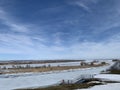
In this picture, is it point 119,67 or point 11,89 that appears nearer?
point 11,89

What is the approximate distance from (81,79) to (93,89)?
1136cm

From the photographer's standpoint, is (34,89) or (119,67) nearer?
(34,89)

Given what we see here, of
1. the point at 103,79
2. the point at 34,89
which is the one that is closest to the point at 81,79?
the point at 103,79

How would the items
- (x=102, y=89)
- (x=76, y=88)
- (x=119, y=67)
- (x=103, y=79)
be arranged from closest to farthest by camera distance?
(x=102, y=89)
(x=76, y=88)
(x=103, y=79)
(x=119, y=67)

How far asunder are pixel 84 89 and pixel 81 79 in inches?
440

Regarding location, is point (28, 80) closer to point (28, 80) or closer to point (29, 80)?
point (28, 80)

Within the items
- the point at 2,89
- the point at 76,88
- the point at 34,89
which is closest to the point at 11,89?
the point at 2,89

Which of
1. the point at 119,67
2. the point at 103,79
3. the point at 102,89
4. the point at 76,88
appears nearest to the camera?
the point at 102,89

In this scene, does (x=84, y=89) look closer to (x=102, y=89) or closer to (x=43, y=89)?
(x=102, y=89)

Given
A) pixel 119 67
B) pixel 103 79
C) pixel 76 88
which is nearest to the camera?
pixel 76 88

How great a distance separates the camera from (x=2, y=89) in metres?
31.3

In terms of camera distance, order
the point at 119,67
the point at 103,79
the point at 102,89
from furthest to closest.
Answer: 1. the point at 119,67
2. the point at 103,79
3. the point at 102,89

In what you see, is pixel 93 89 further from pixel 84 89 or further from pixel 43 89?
pixel 43 89

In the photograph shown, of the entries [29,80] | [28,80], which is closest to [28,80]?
[28,80]
